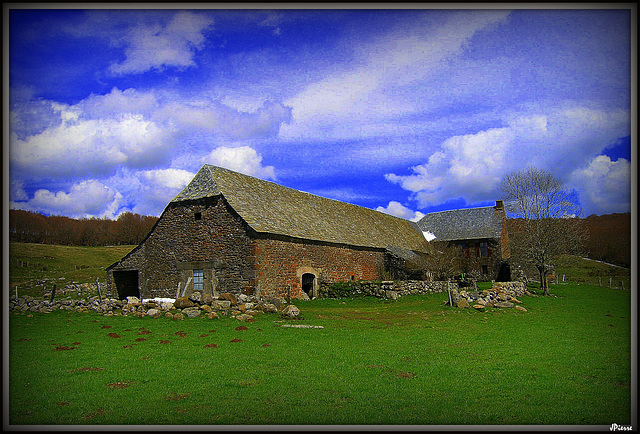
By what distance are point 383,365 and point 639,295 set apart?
5.13 metres

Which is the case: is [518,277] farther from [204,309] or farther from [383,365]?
[383,365]

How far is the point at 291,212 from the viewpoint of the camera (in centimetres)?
2958

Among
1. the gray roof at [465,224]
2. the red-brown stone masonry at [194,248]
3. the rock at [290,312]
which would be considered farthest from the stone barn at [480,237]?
the rock at [290,312]

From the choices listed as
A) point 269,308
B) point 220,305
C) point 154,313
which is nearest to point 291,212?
point 269,308

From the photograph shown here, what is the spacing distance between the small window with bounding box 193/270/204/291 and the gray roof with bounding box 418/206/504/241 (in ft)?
106

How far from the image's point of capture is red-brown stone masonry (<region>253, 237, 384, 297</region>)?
23.2 m

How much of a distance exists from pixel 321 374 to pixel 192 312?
1058 centimetres

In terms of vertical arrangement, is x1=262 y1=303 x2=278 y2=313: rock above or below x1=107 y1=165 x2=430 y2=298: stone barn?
below

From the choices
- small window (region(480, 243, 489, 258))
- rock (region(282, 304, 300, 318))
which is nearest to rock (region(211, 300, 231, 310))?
rock (region(282, 304, 300, 318))

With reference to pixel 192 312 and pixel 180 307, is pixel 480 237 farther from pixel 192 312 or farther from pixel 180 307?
pixel 192 312

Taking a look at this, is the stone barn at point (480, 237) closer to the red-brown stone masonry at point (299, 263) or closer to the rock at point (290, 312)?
the red-brown stone masonry at point (299, 263)

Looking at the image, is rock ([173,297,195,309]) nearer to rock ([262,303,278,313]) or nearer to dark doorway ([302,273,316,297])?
rock ([262,303,278,313])

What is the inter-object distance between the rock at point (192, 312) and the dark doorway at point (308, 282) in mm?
9935

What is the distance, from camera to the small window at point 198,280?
2409 cm
